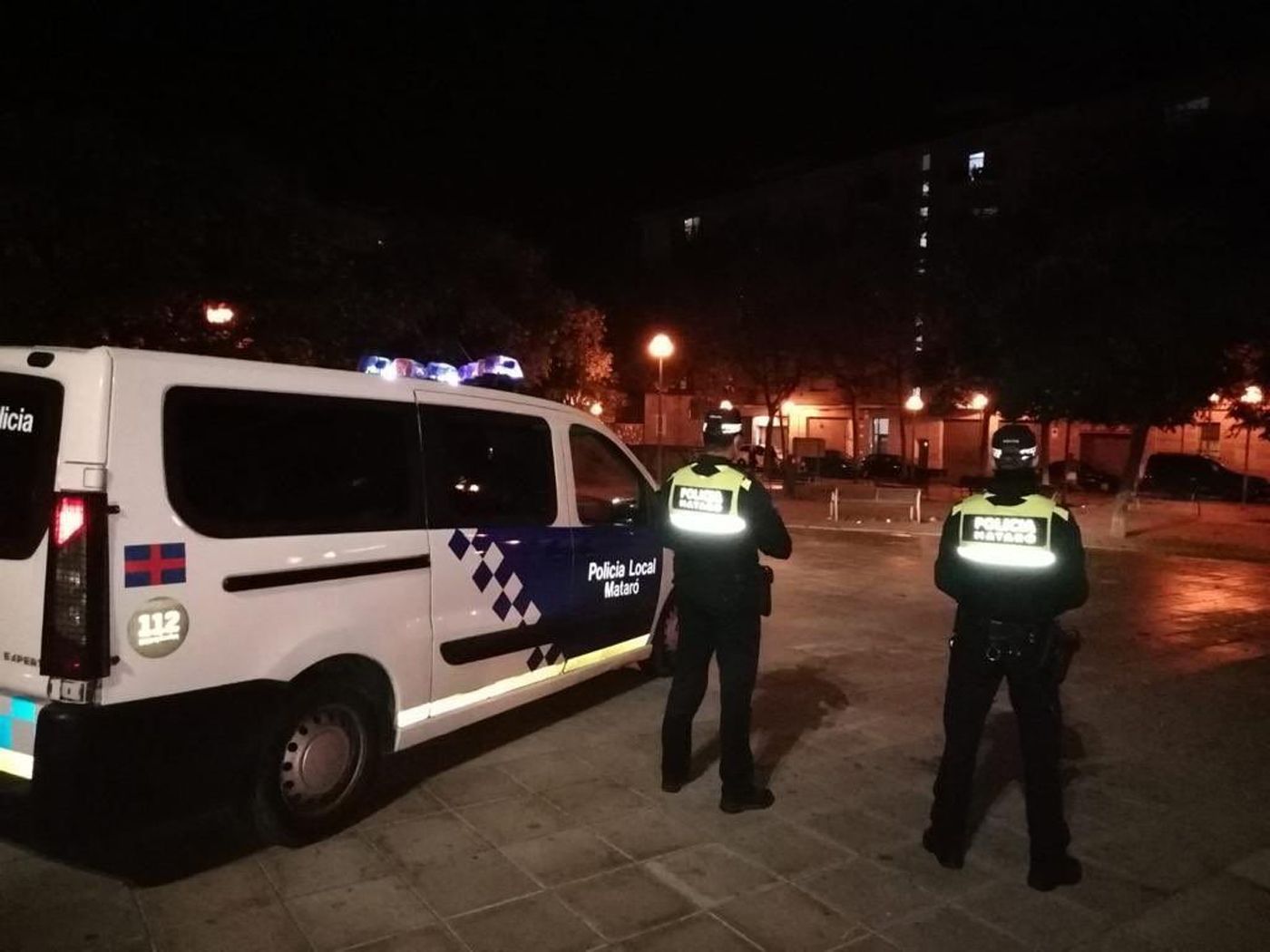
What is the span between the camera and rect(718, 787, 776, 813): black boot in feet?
14.7

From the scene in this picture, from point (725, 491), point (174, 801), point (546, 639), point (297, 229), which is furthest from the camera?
point (297, 229)

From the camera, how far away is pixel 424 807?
445 cm

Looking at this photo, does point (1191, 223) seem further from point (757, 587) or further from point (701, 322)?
point (701, 322)

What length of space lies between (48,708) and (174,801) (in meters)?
0.54

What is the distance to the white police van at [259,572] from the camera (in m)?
3.21

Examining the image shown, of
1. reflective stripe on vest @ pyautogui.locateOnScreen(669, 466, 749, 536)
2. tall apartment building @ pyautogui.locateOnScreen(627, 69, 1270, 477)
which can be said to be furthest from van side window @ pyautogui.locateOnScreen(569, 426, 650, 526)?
tall apartment building @ pyautogui.locateOnScreen(627, 69, 1270, 477)

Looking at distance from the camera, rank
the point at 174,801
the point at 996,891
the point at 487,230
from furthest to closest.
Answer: the point at 487,230, the point at 996,891, the point at 174,801

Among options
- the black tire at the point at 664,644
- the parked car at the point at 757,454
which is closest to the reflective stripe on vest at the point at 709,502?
the black tire at the point at 664,644

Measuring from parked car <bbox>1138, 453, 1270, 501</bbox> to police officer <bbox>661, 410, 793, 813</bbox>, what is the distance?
2964 centimetres

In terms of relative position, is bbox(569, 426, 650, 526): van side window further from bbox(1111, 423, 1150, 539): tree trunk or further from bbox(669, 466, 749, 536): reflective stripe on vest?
bbox(1111, 423, 1150, 539): tree trunk

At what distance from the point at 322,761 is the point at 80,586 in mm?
1307

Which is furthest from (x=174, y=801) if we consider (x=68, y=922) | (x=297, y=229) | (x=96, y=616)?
(x=297, y=229)

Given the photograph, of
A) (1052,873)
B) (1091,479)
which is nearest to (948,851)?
(1052,873)

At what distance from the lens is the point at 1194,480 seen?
99.8 ft
